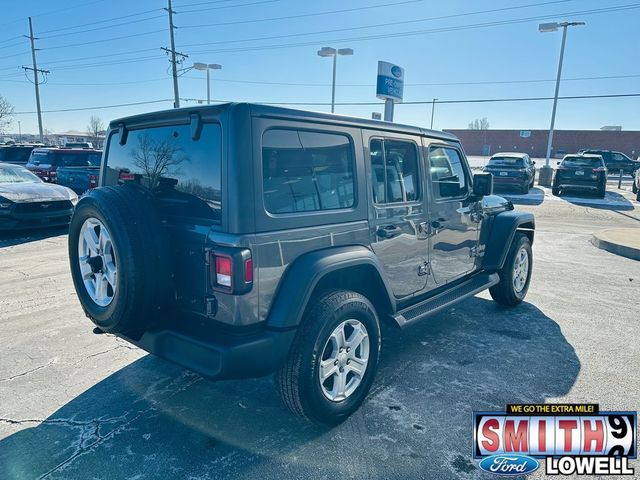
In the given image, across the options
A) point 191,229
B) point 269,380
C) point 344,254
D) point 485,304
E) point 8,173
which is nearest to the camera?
point 191,229

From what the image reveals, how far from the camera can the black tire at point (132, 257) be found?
7.70 ft

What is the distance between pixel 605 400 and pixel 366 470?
6.47 ft

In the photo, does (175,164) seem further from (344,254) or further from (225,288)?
(344,254)

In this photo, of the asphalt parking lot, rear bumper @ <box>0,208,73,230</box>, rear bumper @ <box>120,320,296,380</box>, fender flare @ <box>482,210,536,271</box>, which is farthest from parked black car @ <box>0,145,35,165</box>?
fender flare @ <box>482,210,536,271</box>

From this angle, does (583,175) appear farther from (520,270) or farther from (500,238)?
(500,238)

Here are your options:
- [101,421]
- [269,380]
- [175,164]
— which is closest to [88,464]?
[101,421]

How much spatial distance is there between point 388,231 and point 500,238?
2.12 metres

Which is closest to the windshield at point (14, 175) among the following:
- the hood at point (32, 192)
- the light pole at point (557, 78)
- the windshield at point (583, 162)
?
the hood at point (32, 192)

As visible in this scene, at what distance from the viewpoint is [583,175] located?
16.3 meters

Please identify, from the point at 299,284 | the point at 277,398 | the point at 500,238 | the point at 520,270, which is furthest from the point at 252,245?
the point at 520,270

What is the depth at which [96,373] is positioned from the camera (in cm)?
336

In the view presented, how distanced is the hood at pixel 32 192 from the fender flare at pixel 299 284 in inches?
326

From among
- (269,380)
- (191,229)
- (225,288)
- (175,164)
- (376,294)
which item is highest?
(175,164)

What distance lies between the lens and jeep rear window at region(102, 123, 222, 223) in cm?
239
